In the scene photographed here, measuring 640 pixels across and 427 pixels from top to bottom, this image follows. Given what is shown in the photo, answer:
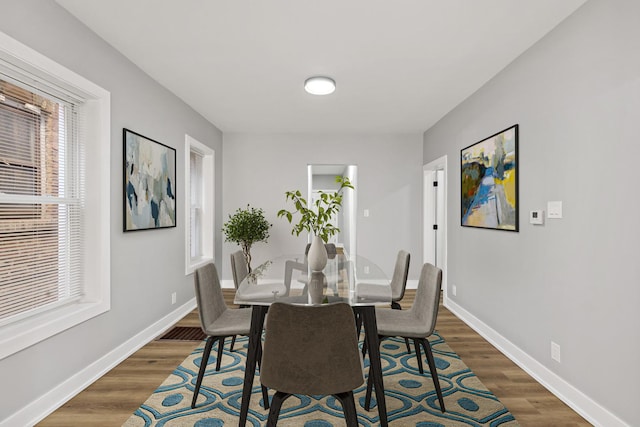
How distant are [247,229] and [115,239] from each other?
7.75 feet

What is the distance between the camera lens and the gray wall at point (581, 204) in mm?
1854

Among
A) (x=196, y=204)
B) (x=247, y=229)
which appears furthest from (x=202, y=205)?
(x=247, y=229)

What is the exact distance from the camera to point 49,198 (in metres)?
2.25

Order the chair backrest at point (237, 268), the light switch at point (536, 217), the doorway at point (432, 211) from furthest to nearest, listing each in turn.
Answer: the doorway at point (432, 211) < the chair backrest at point (237, 268) < the light switch at point (536, 217)

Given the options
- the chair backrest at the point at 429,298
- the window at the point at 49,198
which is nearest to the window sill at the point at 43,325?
the window at the point at 49,198

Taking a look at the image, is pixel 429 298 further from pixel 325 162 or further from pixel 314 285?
pixel 325 162

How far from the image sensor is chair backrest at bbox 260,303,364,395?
148cm

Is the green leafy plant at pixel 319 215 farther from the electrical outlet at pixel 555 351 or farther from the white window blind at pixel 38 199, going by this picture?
the electrical outlet at pixel 555 351

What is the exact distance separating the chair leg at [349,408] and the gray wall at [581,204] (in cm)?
146

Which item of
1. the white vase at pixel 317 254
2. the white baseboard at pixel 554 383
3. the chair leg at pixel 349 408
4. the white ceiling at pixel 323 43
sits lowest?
the white baseboard at pixel 554 383

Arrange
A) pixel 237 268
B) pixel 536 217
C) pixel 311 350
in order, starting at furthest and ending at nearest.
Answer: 1. pixel 237 268
2. pixel 536 217
3. pixel 311 350

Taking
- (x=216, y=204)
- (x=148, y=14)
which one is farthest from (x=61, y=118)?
(x=216, y=204)

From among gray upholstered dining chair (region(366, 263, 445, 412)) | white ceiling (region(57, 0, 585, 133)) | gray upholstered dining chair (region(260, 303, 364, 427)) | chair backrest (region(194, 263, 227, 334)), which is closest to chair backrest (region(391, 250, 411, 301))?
gray upholstered dining chair (region(366, 263, 445, 412))

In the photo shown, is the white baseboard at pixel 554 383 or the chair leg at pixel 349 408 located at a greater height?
the chair leg at pixel 349 408
